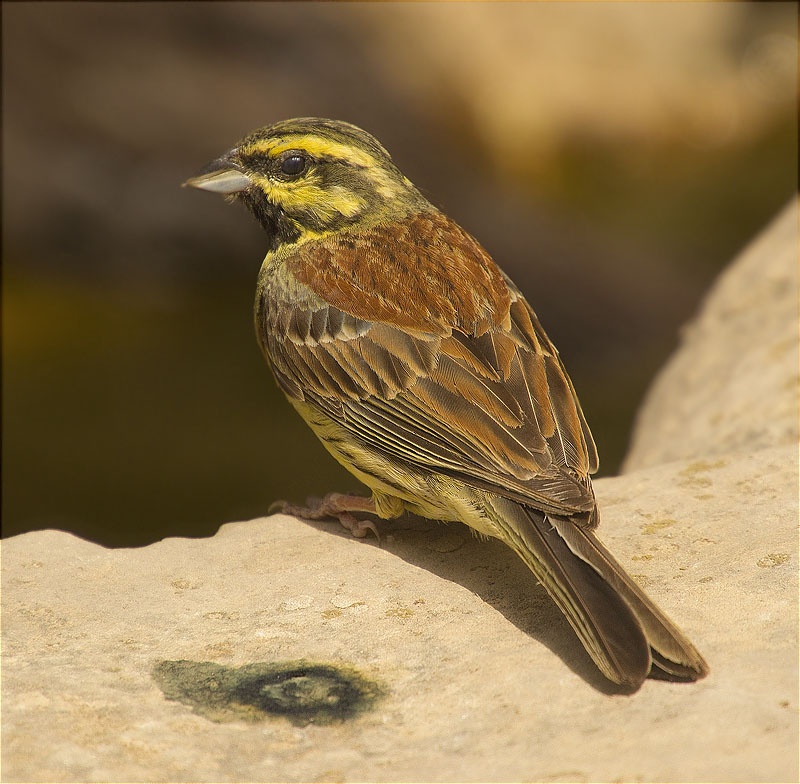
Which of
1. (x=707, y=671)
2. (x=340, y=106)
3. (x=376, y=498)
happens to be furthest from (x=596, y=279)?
(x=707, y=671)

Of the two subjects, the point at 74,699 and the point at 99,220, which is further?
the point at 99,220

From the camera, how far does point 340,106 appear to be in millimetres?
11055

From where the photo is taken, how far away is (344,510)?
4.19 metres

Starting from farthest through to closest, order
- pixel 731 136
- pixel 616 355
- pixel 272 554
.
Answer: pixel 731 136 < pixel 616 355 < pixel 272 554

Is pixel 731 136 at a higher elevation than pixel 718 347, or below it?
higher

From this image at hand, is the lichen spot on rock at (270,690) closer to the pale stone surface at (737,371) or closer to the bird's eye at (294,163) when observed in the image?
the bird's eye at (294,163)

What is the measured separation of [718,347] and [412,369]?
2709mm

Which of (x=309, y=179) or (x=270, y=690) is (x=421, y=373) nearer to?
(x=309, y=179)

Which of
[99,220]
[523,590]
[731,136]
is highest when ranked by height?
[731,136]

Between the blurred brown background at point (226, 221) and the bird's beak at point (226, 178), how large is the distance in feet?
11.2

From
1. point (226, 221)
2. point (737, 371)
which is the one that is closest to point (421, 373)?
point (737, 371)

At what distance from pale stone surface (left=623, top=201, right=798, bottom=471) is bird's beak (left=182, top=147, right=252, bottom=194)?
2.45 m

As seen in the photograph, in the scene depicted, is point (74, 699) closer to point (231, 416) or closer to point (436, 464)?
point (436, 464)

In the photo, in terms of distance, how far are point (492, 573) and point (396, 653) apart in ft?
2.06
